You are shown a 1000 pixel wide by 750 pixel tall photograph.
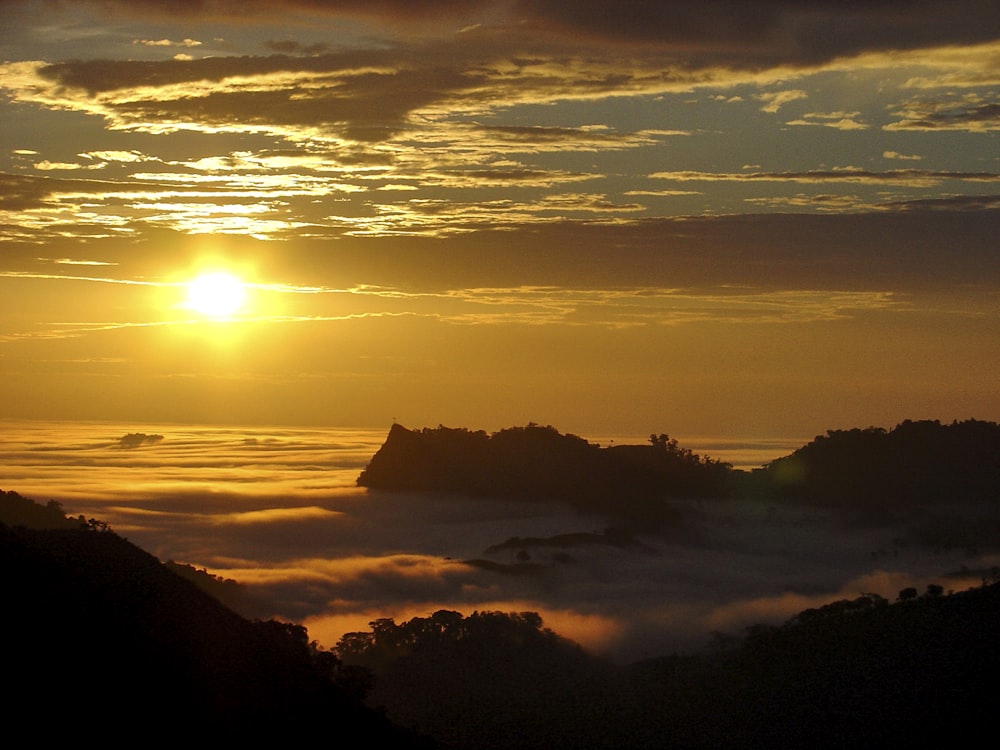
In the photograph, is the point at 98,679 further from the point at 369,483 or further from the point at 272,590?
the point at 369,483

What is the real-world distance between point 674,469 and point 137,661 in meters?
157

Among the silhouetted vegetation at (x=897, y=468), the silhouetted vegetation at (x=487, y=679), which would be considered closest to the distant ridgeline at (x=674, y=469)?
the silhouetted vegetation at (x=897, y=468)

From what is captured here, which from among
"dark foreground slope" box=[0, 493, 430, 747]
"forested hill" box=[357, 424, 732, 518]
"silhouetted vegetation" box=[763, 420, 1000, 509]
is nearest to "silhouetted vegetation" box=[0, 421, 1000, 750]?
"dark foreground slope" box=[0, 493, 430, 747]

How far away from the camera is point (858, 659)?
58.4m

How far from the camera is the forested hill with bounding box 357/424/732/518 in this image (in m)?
173

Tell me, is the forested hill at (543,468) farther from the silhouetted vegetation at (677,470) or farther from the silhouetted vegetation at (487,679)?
the silhouetted vegetation at (487,679)

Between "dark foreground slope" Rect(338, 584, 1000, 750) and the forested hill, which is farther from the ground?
the forested hill

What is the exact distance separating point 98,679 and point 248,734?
4007 millimetres

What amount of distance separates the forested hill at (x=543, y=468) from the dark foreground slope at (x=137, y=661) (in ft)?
422

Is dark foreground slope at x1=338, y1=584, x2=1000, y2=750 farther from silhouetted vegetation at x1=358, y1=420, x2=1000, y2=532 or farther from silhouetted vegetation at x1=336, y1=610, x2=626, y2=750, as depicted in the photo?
silhouetted vegetation at x1=358, y1=420, x2=1000, y2=532

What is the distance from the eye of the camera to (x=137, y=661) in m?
31.7

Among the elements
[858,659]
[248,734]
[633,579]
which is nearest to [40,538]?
[248,734]

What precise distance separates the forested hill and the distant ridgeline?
18 centimetres

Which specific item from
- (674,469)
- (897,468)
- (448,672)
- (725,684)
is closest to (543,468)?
(674,469)
